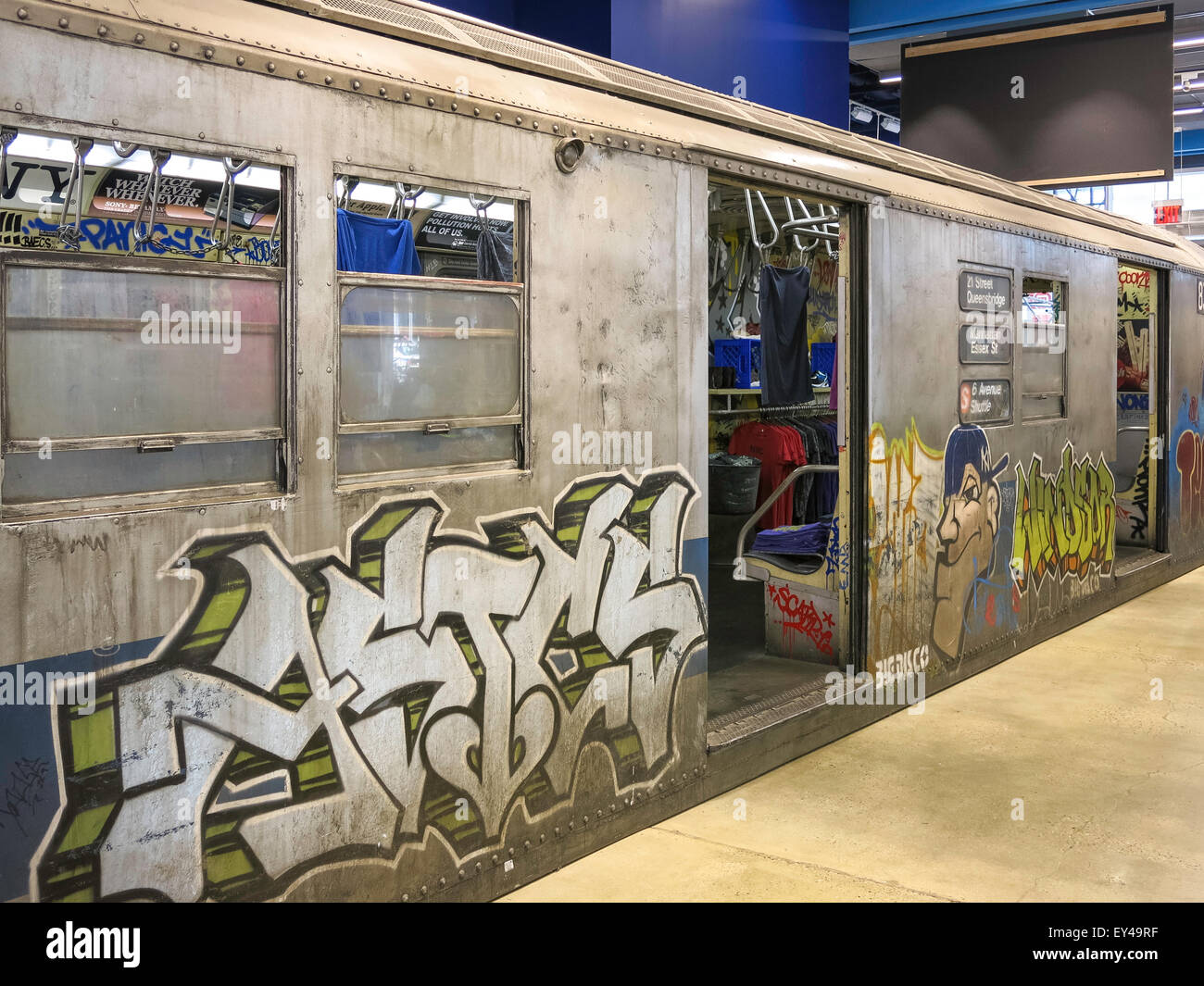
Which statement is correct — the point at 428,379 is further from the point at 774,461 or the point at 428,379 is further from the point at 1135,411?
the point at 1135,411

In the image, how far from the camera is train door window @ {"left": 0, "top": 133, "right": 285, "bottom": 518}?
2746mm

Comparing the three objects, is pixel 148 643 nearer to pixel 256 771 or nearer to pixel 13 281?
pixel 256 771

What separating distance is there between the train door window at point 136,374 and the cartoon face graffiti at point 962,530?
460cm

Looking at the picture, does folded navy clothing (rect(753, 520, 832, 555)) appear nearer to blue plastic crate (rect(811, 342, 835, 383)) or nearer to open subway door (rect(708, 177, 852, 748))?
open subway door (rect(708, 177, 852, 748))

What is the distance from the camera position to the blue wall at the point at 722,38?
22.8 ft

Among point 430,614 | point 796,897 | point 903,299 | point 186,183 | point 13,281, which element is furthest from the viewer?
point 186,183

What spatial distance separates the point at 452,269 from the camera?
7734mm

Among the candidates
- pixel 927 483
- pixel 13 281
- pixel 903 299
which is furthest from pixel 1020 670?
pixel 13 281

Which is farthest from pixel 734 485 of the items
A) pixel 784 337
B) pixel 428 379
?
pixel 428 379

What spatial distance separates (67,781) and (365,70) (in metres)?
2.16

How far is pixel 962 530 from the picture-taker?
7.00 m

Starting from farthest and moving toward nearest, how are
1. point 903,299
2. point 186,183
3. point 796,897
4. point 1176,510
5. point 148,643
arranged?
point 1176,510
point 186,183
point 903,299
point 796,897
point 148,643

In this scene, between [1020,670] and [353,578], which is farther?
[1020,670]

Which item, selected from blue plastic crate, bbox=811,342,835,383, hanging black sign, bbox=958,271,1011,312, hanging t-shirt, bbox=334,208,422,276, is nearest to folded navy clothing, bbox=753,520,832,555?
Answer: hanging black sign, bbox=958,271,1011,312
